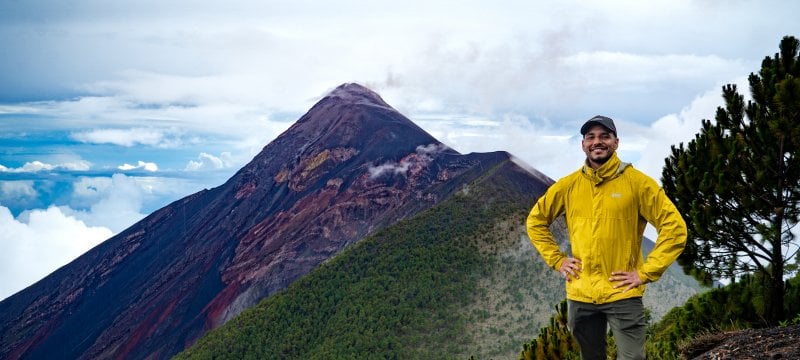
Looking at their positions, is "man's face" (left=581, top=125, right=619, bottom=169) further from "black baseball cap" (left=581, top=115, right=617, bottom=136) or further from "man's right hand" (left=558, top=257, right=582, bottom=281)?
"man's right hand" (left=558, top=257, right=582, bottom=281)

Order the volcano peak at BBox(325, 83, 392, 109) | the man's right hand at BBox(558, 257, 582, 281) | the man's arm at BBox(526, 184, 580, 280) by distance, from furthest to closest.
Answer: the volcano peak at BBox(325, 83, 392, 109)
the man's arm at BBox(526, 184, 580, 280)
the man's right hand at BBox(558, 257, 582, 281)

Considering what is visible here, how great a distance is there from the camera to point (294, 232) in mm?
Result: 73750

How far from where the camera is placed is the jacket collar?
18.2ft

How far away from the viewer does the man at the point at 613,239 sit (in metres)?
5.41

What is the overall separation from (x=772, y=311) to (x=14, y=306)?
341 ft

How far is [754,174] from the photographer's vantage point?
11039mm

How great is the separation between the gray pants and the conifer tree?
610 centimetres

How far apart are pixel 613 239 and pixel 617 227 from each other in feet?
0.33

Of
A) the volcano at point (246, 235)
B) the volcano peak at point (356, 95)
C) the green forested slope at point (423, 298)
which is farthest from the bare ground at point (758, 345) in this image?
the volcano peak at point (356, 95)

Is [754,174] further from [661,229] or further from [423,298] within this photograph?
[423,298]

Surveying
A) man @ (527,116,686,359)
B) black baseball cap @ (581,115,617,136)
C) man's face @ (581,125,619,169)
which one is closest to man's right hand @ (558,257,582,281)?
man @ (527,116,686,359)

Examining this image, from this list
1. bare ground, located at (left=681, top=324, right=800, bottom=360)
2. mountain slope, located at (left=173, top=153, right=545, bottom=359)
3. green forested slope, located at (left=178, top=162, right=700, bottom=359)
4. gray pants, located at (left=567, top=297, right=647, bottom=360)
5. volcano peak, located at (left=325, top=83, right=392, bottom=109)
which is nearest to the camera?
gray pants, located at (left=567, top=297, right=647, bottom=360)

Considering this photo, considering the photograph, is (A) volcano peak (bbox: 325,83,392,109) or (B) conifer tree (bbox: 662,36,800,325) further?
(A) volcano peak (bbox: 325,83,392,109)

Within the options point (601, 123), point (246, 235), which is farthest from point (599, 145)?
point (246, 235)
